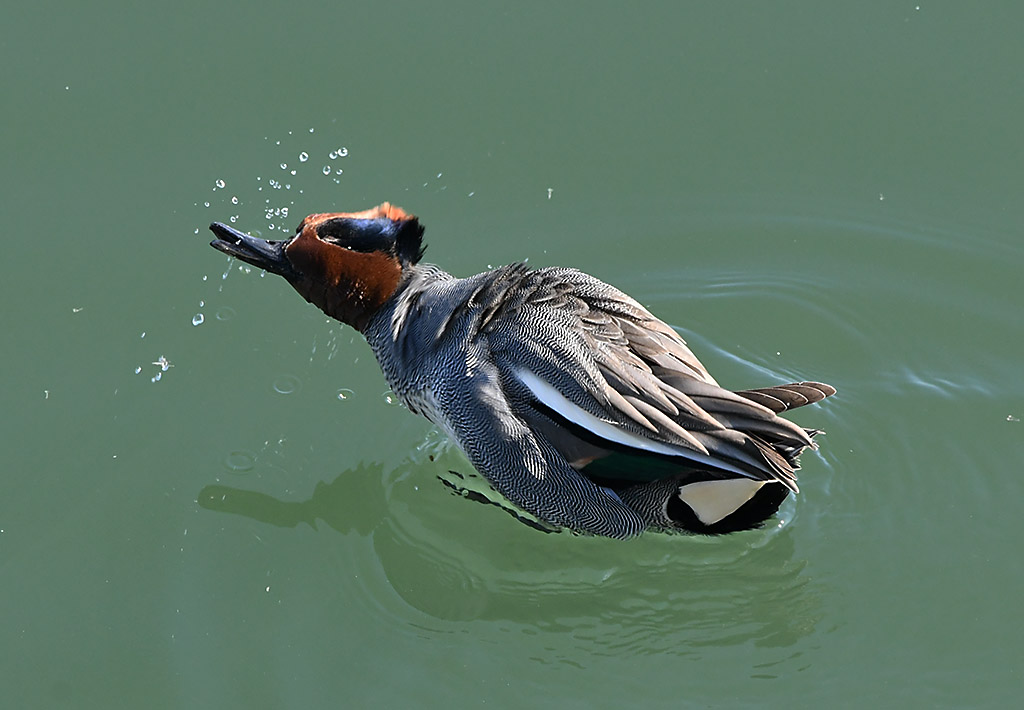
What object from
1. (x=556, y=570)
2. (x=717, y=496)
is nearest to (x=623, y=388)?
(x=717, y=496)

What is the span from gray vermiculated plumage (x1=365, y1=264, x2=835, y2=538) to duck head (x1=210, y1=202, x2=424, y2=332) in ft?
0.96

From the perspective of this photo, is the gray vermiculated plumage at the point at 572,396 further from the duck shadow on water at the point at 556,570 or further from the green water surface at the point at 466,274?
the green water surface at the point at 466,274

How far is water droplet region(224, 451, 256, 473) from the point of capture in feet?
20.5

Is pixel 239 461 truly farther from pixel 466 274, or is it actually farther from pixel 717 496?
pixel 717 496

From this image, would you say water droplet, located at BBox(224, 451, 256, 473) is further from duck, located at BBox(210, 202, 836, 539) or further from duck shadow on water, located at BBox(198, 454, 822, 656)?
duck, located at BBox(210, 202, 836, 539)

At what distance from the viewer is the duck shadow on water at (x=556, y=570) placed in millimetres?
5480

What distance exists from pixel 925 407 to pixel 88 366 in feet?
15.1

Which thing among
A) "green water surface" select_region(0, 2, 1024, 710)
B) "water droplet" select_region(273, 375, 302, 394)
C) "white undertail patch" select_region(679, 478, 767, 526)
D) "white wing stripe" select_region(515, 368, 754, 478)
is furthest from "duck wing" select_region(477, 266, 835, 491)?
"water droplet" select_region(273, 375, 302, 394)

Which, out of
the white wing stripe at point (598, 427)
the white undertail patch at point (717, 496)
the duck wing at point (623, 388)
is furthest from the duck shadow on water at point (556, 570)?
the white wing stripe at point (598, 427)

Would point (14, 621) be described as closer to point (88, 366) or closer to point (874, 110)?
point (88, 366)

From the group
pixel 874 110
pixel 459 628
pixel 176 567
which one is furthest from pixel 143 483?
pixel 874 110

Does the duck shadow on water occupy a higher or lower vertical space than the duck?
lower

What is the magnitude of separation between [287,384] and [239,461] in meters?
0.57

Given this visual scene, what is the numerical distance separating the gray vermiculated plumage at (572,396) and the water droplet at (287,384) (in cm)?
89
